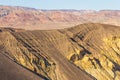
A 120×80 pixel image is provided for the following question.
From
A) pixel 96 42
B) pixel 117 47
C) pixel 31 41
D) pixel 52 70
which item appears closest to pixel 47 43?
pixel 31 41

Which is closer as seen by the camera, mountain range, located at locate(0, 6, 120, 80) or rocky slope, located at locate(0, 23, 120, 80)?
mountain range, located at locate(0, 6, 120, 80)

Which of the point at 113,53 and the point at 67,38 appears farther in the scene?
the point at 113,53

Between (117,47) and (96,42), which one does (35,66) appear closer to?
Result: (96,42)

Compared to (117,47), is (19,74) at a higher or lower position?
higher

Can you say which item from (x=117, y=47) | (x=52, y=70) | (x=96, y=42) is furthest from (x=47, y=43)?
(x=117, y=47)

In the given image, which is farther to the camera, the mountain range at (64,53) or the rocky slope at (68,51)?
the rocky slope at (68,51)

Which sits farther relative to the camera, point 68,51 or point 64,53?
point 68,51

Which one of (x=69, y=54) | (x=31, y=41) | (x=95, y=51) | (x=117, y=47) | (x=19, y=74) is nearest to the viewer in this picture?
(x=19, y=74)

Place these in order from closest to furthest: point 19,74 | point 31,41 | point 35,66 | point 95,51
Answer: point 19,74 < point 35,66 < point 31,41 < point 95,51
